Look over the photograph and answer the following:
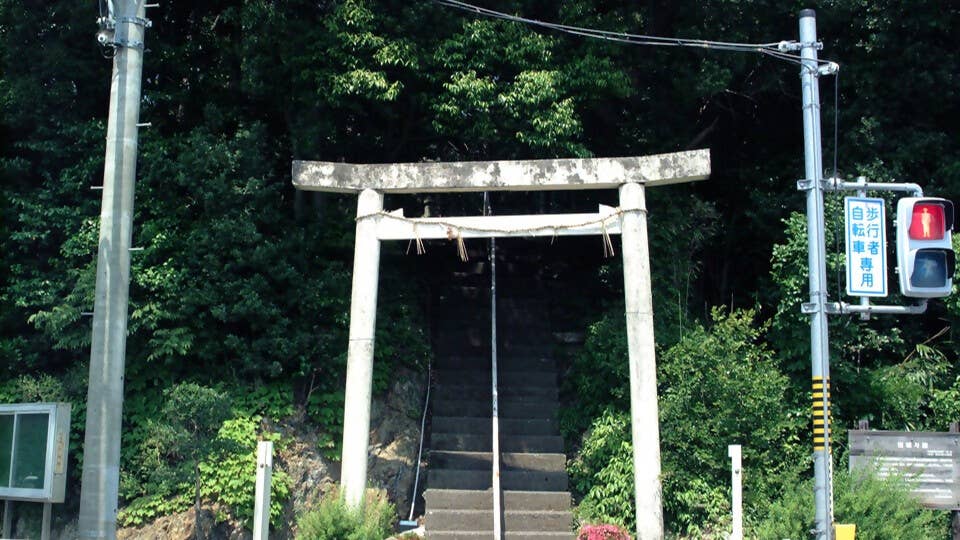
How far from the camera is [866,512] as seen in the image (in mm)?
12750

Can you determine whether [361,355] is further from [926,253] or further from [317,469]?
[926,253]

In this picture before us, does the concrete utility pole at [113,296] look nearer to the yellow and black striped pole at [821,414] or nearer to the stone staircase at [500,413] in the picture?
the stone staircase at [500,413]

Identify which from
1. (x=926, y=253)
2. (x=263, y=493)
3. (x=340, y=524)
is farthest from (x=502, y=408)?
(x=926, y=253)

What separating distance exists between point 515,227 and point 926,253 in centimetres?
545

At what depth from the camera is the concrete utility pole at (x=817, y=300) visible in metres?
12.0

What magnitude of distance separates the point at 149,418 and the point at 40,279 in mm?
2823

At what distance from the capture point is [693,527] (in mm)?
15141

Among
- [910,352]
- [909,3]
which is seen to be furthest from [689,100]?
[910,352]

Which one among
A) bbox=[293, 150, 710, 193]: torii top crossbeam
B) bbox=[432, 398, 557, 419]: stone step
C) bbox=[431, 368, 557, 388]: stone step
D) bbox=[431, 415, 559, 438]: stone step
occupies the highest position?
bbox=[293, 150, 710, 193]: torii top crossbeam

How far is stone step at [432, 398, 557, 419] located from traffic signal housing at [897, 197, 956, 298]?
714 cm

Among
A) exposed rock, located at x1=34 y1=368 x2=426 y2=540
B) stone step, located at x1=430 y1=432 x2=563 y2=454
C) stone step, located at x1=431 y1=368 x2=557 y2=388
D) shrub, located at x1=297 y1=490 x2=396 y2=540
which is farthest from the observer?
stone step, located at x1=431 y1=368 x2=557 y2=388

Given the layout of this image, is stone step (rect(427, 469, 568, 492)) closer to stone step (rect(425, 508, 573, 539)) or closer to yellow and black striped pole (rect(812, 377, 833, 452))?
stone step (rect(425, 508, 573, 539))

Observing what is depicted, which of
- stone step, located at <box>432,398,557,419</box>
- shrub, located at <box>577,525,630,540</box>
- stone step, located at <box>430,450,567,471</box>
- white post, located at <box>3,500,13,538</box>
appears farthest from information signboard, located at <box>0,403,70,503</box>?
shrub, located at <box>577,525,630,540</box>

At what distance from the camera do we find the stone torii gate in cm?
1402
